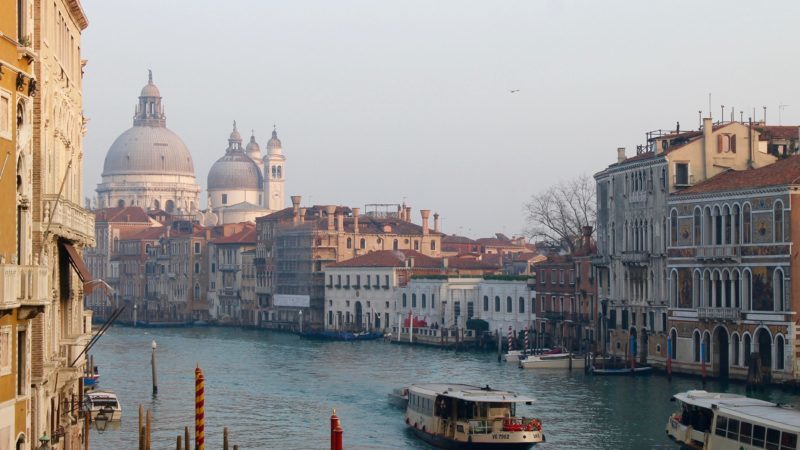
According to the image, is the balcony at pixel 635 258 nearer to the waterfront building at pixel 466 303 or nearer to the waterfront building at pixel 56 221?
the waterfront building at pixel 466 303

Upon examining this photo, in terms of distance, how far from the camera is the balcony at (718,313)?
3706 centimetres

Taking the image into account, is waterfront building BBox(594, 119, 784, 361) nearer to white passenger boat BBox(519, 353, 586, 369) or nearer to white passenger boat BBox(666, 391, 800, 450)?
white passenger boat BBox(519, 353, 586, 369)

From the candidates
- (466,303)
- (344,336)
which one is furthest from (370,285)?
(466,303)

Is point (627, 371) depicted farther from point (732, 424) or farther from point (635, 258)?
point (732, 424)

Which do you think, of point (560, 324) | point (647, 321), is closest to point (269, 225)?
point (560, 324)

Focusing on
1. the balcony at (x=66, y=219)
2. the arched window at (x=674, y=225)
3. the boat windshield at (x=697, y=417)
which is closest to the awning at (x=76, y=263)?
the balcony at (x=66, y=219)

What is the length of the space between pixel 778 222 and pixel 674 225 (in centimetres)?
549

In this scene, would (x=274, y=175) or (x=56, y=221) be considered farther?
(x=274, y=175)

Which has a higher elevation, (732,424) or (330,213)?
(330,213)

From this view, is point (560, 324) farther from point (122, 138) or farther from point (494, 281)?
point (122, 138)

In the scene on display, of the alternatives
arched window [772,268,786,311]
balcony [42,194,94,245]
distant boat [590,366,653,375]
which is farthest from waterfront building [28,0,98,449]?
distant boat [590,366,653,375]

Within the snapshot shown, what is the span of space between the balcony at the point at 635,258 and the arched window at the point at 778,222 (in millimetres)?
7191

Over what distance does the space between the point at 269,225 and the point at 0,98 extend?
68929mm

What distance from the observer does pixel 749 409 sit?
23.0 meters
